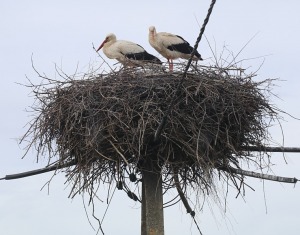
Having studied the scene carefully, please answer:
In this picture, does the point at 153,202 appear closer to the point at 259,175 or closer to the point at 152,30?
the point at 259,175

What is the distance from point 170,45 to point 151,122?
301 centimetres

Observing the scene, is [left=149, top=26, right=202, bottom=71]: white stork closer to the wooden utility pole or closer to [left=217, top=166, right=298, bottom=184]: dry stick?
[left=217, top=166, right=298, bottom=184]: dry stick

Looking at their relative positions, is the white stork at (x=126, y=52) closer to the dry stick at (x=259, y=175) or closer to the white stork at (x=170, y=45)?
the white stork at (x=170, y=45)

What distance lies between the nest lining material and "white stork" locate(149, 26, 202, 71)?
218cm

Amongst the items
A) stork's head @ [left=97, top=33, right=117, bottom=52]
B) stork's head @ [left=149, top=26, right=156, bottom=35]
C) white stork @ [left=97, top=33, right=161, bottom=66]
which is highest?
stork's head @ [left=97, top=33, right=117, bottom=52]

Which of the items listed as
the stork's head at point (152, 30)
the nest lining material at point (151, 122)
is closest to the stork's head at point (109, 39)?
the stork's head at point (152, 30)

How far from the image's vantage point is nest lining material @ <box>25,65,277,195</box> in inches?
289

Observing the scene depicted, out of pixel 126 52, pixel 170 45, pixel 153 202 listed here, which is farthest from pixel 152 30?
pixel 153 202

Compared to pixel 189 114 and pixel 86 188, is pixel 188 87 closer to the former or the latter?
pixel 189 114

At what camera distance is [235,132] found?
7789 millimetres

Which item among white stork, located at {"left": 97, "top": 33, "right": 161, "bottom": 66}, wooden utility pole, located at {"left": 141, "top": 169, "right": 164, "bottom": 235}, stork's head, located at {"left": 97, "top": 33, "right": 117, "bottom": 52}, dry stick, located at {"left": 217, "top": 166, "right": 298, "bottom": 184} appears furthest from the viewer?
stork's head, located at {"left": 97, "top": 33, "right": 117, "bottom": 52}

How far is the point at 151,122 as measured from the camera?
23.9 feet

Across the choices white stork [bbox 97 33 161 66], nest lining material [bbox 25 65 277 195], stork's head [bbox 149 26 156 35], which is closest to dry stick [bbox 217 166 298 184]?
nest lining material [bbox 25 65 277 195]

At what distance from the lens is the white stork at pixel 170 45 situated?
10109 mm
